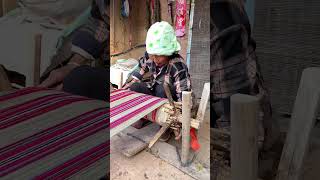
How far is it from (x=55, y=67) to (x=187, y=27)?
6.05ft

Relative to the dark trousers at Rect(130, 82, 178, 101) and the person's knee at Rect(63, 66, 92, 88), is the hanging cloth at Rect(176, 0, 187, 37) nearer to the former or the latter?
the dark trousers at Rect(130, 82, 178, 101)

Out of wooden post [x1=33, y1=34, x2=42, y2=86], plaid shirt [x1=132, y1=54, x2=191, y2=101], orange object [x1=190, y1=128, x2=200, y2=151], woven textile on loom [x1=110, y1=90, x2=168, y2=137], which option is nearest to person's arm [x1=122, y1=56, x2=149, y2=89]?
plaid shirt [x1=132, y1=54, x2=191, y2=101]

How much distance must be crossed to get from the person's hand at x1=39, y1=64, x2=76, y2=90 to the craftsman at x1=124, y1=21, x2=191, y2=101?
3.85 feet

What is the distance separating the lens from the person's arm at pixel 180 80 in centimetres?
154

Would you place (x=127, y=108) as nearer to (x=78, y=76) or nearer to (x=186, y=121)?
(x=186, y=121)

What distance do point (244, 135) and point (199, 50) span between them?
6.28 feet

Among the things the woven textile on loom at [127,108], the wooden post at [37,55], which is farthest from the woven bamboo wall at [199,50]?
the wooden post at [37,55]

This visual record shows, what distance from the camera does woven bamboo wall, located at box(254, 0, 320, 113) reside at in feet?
0.97

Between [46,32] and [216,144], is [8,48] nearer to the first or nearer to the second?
[46,32]

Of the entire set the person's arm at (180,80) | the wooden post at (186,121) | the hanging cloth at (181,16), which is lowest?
the wooden post at (186,121)

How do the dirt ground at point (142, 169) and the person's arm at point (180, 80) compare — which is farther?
the person's arm at point (180, 80)

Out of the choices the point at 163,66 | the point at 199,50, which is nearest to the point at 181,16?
the point at 199,50

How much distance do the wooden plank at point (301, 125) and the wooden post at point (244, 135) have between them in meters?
0.04

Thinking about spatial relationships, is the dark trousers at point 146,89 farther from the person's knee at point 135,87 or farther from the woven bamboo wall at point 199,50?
the woven bamboo wall at point 199,50
